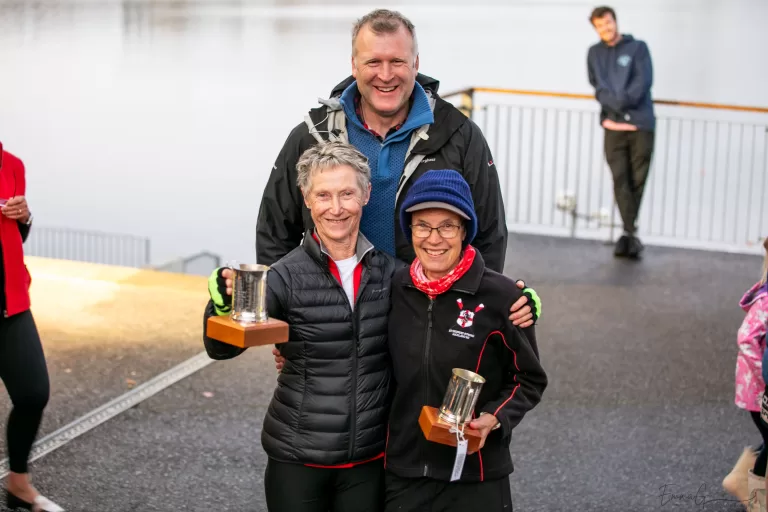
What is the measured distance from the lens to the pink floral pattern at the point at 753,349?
4195 millimetres

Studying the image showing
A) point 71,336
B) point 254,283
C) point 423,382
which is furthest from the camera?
point 71,336

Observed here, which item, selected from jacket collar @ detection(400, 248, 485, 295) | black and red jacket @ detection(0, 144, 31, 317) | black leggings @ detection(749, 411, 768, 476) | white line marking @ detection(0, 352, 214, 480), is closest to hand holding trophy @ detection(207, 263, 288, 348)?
jacket collar @ detection(400, 248, 485, 295)

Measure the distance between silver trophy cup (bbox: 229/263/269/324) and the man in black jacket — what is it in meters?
0.72

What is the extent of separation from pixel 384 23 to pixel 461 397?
1160 mm

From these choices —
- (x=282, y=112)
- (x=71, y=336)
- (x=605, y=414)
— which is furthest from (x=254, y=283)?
(x=282, y=112)

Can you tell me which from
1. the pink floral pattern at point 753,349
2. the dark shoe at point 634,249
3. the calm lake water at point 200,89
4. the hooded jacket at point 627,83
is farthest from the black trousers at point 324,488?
the calm lake water at point 200,89

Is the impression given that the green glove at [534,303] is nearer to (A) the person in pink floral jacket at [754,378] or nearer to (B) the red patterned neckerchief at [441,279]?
(B) the red patterned neckerchief at [441,279]

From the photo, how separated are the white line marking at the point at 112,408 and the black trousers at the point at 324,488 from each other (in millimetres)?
2107

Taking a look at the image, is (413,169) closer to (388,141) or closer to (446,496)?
(388,141)

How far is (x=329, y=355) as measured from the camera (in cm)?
314

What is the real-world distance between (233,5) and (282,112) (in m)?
30.8

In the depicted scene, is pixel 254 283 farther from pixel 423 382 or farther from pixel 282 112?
pixel 282 112

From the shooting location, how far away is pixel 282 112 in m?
26.2

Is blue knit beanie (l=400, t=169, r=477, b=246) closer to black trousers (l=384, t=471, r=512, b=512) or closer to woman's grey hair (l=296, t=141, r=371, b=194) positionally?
woman's grey hair (l=296, t=141, r=371, b=194)
